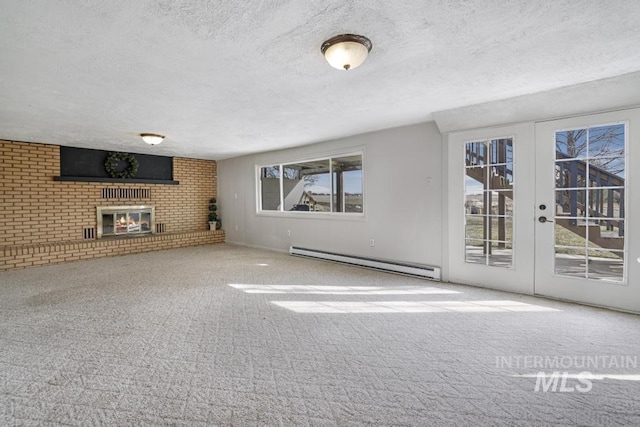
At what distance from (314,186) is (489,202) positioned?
3513mm

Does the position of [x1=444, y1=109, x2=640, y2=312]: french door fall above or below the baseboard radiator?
above

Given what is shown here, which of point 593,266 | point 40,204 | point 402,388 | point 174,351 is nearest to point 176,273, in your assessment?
point 174,351

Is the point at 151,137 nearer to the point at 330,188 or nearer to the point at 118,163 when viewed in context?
the point at 118,163

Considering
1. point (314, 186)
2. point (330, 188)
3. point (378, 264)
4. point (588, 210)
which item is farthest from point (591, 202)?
point (314, 186)

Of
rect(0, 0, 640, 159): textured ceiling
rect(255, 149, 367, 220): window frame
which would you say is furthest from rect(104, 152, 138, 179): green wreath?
rect(255, 149, 367, 220): window frame

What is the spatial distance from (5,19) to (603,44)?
3932 millimetres

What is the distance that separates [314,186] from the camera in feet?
21.7

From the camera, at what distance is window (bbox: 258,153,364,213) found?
5.69m

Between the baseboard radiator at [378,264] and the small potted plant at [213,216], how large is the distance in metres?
2.98

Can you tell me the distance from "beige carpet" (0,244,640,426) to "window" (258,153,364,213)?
219 centimetres

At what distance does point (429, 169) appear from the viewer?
174 inches

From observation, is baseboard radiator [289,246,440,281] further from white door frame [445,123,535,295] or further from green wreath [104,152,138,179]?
green wreath [104,152,138,179]

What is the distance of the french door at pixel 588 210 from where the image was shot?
3.11m

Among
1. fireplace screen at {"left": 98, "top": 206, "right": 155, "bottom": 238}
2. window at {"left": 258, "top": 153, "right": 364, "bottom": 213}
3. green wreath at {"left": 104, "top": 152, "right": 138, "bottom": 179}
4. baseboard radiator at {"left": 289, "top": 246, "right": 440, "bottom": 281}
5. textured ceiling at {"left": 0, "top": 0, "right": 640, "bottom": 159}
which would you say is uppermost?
textured ceiling at {"left": 0, "top": 0, "right": 640, "bottom": 159}
